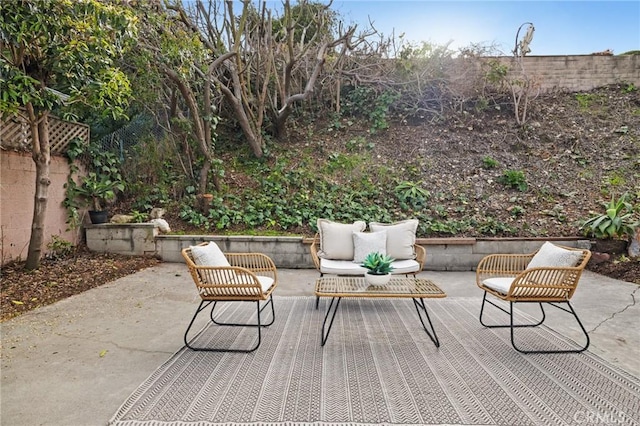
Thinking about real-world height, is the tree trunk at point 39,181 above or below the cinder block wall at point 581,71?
below

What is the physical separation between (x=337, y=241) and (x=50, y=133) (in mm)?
4817

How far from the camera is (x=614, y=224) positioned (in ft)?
15.8

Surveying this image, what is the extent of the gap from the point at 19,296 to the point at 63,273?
84 centimetres

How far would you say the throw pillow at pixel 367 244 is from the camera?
3854 millimetres

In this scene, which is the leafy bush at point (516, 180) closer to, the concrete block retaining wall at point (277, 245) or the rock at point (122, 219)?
the concrete block retaining wall at point (277, 245)

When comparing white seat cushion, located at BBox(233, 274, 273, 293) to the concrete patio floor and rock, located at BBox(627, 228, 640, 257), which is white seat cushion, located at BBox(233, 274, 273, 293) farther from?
rock, located at BBox(627, 228, 640, 257)

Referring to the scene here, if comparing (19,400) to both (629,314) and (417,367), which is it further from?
(629,314)

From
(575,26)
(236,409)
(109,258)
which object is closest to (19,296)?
(109,258)

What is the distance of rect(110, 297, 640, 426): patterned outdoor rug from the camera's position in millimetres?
1707

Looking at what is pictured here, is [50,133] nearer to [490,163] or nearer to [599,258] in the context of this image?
[490,163]

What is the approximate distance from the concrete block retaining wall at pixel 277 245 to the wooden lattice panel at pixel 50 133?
4.70ft

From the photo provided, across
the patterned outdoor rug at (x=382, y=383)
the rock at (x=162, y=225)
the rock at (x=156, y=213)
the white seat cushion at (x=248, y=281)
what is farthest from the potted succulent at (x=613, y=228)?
the rock at (x=156, y=213)

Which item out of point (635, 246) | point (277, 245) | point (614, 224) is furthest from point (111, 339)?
point (635, 246)

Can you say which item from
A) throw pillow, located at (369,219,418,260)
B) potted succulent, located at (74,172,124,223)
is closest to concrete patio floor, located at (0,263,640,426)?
throw pillow, located at (369,219,418,260)
